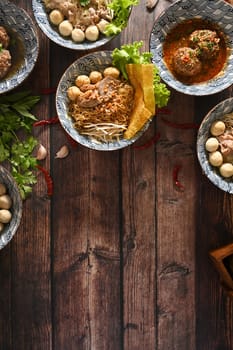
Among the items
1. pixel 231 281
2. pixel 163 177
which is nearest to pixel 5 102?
pixel 163 177

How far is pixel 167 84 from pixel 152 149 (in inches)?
11.6

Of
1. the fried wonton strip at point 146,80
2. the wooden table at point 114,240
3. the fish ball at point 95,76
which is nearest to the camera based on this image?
the fried wonton strip at point 146,80

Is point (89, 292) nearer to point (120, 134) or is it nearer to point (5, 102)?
point (120, 134)

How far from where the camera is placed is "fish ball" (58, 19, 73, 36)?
2.35 m

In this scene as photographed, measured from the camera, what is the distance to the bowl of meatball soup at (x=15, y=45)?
2332mm

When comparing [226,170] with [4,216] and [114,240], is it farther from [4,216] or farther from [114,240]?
[4,216]

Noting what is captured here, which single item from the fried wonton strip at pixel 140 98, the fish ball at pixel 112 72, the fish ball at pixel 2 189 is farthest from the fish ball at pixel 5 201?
the fish ball at pixel 112 72

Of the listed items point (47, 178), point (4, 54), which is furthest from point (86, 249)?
point (4, 54)

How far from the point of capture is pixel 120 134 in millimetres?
2365

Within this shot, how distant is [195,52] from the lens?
239 cm

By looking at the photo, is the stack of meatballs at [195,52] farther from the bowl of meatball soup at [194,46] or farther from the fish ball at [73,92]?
the fish ball at [73,92]

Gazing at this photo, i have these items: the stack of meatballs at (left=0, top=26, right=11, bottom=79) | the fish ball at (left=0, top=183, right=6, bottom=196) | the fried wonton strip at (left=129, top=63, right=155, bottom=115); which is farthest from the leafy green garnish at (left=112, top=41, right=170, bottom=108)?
the fish ball at (left=0, top=183, right=6, bottom=196)

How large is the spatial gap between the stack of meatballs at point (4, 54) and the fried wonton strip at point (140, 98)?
0.50 meters

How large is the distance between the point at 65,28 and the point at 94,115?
15.1 inches
